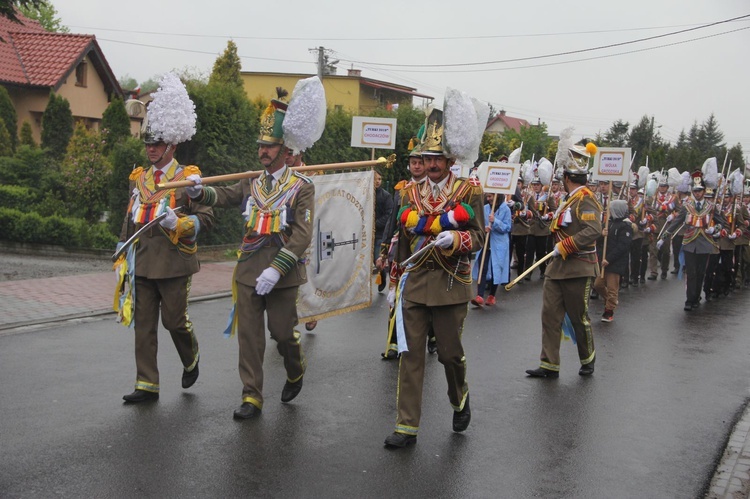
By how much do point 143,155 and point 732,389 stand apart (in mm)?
12227

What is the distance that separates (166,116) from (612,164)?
30.6ft

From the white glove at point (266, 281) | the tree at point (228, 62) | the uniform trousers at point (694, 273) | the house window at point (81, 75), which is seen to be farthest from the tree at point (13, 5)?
the tree at point (228, 62)

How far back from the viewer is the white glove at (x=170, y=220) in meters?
6.44

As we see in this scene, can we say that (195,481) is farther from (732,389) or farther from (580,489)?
(732,389)

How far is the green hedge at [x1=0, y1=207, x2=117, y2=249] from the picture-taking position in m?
17.1

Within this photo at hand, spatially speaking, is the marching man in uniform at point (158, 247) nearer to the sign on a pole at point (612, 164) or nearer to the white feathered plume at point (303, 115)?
the white feathered plume at point (303, 115)

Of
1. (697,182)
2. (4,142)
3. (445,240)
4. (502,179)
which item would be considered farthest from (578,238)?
(4,142)

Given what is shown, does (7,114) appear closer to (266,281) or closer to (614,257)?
(614,257)

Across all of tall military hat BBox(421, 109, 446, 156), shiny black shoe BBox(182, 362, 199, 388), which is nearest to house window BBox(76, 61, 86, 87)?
shiny black shoe BBox(182, 362, 199, 388)

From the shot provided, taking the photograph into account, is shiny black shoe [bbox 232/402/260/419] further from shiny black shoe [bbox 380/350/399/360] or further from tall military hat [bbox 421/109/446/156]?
shiny black shoe [bbox 380/350/399/360]

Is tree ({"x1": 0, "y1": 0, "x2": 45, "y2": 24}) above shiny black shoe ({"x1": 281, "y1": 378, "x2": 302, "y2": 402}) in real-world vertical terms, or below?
above

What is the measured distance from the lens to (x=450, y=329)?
6.12 meters

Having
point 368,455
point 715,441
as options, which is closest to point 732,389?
point 715,441

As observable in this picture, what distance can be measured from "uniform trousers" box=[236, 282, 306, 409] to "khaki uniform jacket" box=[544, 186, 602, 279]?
10.0ft
